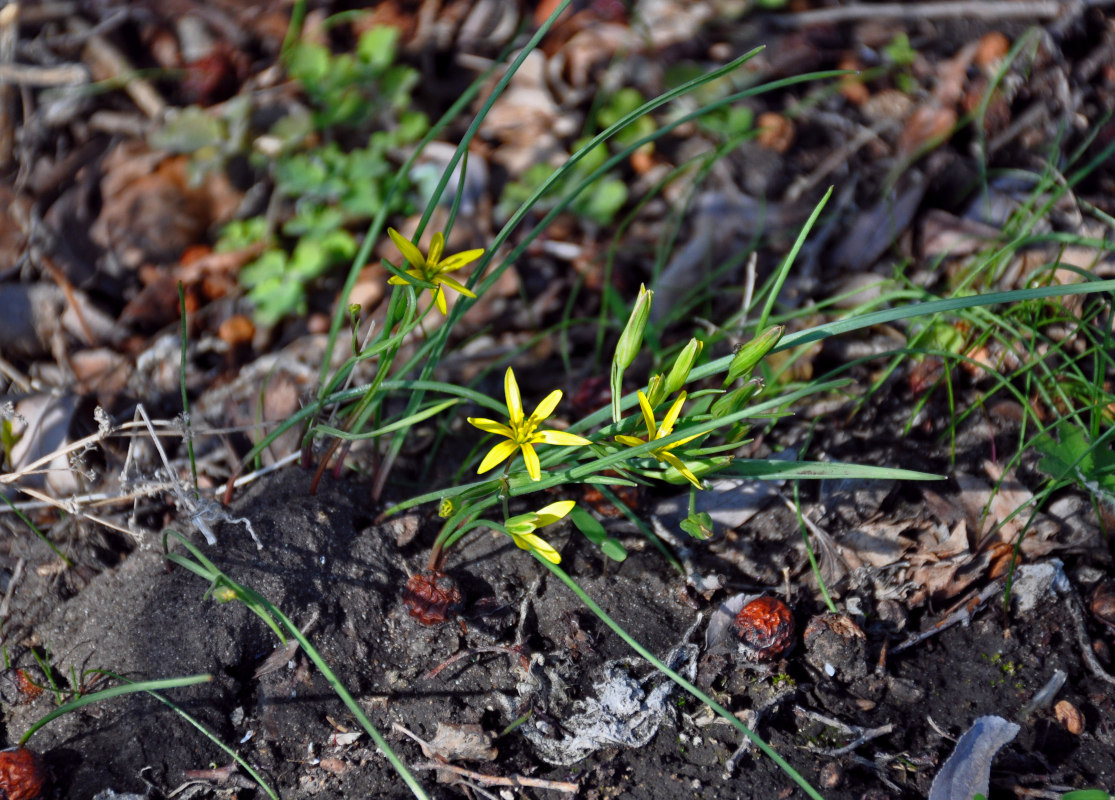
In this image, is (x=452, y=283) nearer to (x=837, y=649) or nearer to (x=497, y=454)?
(x=497, y=454)

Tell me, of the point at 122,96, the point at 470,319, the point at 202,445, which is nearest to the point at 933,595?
the point at 470,319

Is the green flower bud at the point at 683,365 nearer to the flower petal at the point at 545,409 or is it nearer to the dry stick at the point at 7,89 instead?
the flower petal at the point at 545,409

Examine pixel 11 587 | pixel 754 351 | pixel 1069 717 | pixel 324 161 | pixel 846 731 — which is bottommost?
pixel 1069 717

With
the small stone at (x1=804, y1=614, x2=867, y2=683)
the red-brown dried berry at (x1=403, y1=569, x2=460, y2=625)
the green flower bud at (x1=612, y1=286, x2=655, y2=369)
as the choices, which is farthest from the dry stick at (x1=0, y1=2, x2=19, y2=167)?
the small stone at (x1=804, y1=614, x2=867, y2=683)

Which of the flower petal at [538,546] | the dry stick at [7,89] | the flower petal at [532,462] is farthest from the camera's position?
the dry stick at [7,89]

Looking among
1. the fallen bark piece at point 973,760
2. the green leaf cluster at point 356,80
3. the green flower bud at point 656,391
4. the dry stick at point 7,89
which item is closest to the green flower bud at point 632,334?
the green flower bud at point 656,391

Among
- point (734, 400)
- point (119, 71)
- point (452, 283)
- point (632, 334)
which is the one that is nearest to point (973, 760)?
point (734, 400)
